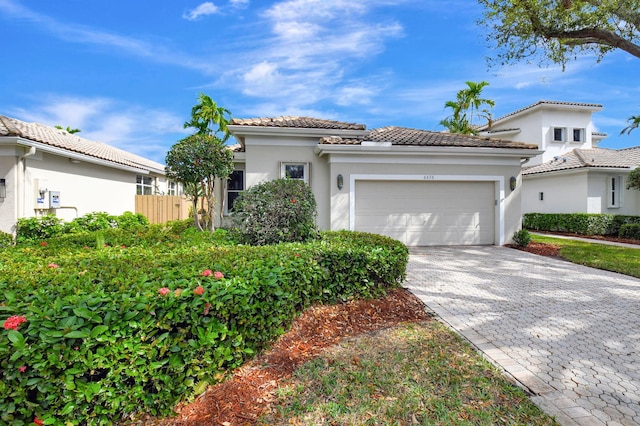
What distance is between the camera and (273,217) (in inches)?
251

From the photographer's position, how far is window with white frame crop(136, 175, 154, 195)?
1692 cm

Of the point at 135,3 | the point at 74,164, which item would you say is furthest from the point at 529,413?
the point at 74,164

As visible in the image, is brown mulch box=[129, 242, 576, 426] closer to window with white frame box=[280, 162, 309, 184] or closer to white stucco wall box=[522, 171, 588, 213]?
window with white frame box=[280, 162, 309, 184]

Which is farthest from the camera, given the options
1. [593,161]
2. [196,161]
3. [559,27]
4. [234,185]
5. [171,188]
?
[171,188]

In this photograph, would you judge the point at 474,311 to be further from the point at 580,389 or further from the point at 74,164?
the point at 74,164

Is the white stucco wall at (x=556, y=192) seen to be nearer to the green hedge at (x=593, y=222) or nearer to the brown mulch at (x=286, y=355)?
the green hedge at (x=593, y=222)

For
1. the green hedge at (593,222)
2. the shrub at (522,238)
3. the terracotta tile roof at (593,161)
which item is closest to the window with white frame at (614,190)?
the terracotta tile roof at (593,161)

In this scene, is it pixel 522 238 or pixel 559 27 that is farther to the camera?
pixel 522 238

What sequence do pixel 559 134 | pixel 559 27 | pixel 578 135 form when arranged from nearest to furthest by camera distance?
pixel 559 27 → pixel 559 134 → pixel 578 135

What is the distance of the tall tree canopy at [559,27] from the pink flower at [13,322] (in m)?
13.8

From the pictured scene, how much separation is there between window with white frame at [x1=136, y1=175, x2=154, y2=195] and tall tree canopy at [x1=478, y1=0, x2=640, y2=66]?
55.7ft

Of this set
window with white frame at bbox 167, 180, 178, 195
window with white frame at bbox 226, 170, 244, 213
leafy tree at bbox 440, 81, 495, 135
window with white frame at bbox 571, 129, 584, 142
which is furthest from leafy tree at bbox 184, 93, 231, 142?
window with white frame at bbox 571, 129, 584, 142

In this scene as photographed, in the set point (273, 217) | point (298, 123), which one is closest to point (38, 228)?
point (273, 217)

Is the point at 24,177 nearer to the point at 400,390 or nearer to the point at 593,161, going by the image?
the point at 400,390
